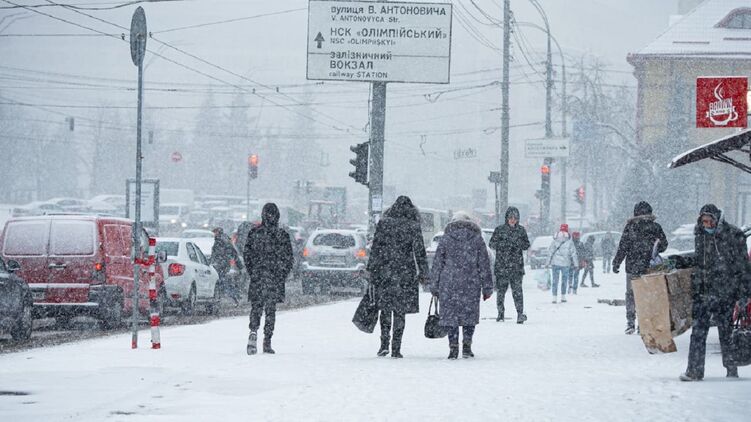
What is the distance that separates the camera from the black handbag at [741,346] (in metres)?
11.1

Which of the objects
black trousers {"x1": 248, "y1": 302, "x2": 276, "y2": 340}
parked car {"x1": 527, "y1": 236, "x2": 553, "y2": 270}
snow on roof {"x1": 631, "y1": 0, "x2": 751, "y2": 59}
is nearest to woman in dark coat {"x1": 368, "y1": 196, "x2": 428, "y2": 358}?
black trousers {"x1": 248, "y1": 302, "x2": 276, "y2": 340}

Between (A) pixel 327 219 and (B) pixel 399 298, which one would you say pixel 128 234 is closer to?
(B) pixel 399 298

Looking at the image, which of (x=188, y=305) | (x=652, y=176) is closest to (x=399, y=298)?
(x=188, y=305)

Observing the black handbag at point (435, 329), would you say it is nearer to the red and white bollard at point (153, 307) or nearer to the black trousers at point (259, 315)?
the black trousers at point (259, 315)

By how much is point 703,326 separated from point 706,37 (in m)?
52.4

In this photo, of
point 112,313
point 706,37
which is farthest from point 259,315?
point 706,37

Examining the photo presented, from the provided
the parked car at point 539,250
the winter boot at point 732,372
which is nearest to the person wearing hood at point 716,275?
the winter boot at point 732,372

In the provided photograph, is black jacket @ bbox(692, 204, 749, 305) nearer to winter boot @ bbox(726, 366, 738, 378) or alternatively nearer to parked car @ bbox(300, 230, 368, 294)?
winter boot @ bbox(726, 366, 738, 378)

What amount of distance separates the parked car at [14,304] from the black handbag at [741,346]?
364 inches

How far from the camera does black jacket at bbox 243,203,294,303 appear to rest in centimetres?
1418

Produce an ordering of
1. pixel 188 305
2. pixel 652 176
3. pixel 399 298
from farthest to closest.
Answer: pixel 652 176
pixel 188 305
pixel 399 298

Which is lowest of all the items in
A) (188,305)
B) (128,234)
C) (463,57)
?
(188,305)

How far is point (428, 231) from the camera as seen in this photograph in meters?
49.1

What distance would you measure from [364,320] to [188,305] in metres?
9.73
